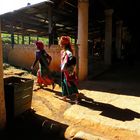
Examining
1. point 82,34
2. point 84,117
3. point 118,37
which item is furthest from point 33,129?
point 118,37

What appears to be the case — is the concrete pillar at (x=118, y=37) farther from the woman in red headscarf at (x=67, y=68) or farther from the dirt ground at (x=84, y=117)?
the woman in red headscarf at (x=67, y=68)

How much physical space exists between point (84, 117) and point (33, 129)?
1.20m

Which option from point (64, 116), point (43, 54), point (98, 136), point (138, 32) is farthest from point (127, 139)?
point (138, 32)

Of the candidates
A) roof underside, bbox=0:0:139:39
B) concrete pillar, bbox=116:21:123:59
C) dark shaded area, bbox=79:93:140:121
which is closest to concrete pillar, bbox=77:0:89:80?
roof underside, bbox=0:0:139:39

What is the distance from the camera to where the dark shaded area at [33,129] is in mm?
4948

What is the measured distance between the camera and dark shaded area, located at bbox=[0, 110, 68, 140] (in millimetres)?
4948

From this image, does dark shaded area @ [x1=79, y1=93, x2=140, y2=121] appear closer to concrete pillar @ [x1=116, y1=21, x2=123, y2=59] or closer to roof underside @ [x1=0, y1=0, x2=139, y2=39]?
roof underside @ [x1=0, y1=0, x2=139, y2=39]

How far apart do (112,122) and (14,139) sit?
204 centimetres

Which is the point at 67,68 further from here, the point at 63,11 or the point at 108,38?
the point at 108,38

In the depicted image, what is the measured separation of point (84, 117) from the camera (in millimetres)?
5852

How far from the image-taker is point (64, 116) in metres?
6.11

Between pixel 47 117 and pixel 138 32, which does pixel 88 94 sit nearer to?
pixel 47 117

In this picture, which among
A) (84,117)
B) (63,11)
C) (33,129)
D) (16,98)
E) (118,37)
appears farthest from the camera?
(118,37)

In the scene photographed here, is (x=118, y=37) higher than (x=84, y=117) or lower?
higher
